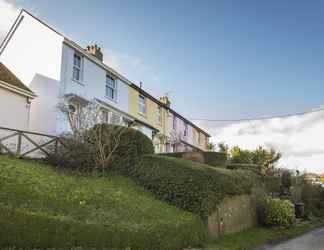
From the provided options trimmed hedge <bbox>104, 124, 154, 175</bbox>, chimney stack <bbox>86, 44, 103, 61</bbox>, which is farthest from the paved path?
chimney stack <bbox>86, 44, 103, 61</bbox>

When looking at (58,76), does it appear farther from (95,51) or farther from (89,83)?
(95,51)

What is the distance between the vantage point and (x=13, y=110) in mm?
14250

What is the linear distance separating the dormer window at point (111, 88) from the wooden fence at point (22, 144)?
7.94 metres

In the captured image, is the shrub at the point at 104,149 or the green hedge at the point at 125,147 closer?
the shrub at the point at 104,149

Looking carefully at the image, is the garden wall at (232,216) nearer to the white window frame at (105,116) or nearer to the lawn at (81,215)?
the lawn at (81,215)

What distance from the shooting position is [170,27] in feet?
46.4

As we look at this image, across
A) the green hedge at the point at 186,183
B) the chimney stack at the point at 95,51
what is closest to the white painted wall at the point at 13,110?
the chimney stack at the point at 95,51

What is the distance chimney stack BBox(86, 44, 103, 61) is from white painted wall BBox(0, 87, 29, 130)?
6760 millimetres

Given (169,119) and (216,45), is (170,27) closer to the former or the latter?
(216,45)

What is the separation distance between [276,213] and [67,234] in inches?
418

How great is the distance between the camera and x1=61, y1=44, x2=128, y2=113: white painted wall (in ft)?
53.8

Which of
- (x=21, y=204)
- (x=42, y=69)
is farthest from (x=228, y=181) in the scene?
(x=42, y=69)

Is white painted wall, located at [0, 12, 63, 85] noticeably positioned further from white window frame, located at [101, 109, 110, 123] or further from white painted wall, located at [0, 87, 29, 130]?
white window frame, located at [101, 109, 110, 123]

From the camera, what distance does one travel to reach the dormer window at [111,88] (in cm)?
2040
